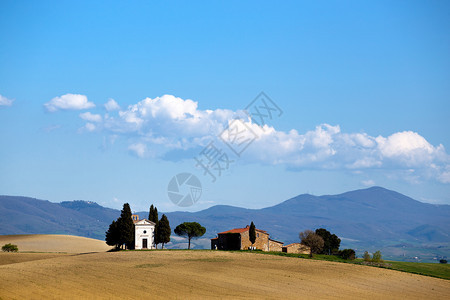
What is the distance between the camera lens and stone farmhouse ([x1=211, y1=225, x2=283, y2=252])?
115 m

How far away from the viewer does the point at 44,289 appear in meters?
53.5

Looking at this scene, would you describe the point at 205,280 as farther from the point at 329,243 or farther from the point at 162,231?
the point at 329,243

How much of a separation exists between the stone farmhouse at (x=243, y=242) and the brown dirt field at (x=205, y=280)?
2517 centimetres

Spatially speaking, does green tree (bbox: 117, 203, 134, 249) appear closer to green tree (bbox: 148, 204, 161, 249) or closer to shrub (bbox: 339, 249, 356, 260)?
green tree (bbox: 148, 204, 161, 249)

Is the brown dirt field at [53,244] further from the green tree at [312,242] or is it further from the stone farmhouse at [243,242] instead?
the green tree at [312,242]

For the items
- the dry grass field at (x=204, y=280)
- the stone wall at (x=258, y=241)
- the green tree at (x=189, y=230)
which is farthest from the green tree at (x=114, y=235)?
the stone wall at (x=258, y=241)

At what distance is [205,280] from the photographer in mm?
62500

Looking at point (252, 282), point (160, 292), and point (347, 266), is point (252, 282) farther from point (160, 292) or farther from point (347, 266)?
point (347, 266)

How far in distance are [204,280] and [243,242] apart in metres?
53.1

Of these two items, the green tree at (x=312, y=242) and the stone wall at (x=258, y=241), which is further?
the stone wall at (x=258, y=241)

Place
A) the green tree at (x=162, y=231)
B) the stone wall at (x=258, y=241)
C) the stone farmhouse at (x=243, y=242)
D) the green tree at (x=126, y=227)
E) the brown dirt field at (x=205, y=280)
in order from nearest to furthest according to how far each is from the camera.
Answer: the brown dirt field at (x=205, y=280) < the green tree at (x=126, y=227) < the green tree at (x=162, y=231) < the stone wall at (x=258, y=241) < the stone farmhouse at (x=243, y=242)

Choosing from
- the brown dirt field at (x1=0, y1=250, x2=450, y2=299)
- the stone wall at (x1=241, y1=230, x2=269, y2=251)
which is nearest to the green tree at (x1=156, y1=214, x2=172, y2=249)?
the stone wall at (x1=241, y1=230, x2=269, y2=251)

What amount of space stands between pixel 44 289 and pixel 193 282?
16.4m

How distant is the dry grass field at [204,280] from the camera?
53250 millimetres
